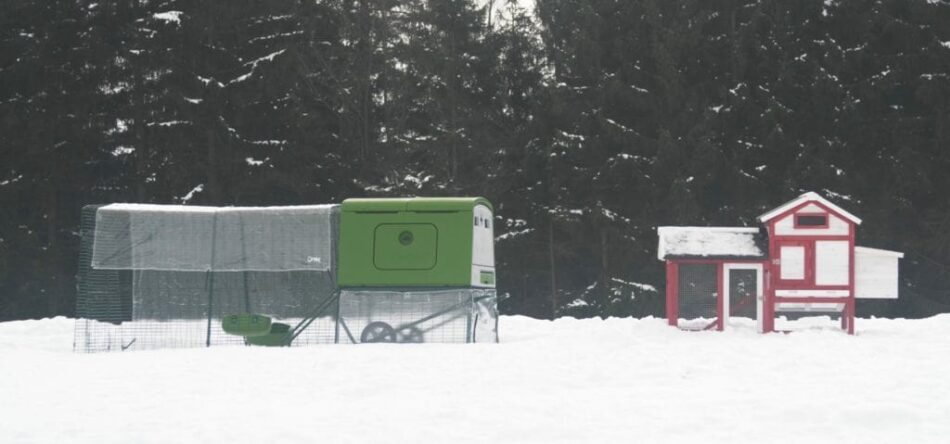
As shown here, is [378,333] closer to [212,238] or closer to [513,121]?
[212,238]

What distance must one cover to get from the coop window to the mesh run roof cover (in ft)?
26.6

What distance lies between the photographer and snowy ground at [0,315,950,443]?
10.3 m

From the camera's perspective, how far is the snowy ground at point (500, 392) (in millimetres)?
10289

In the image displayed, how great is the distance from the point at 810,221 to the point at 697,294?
2.45 m

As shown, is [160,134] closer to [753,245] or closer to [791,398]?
[753,245]

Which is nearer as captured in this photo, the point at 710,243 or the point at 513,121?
the point at 710,243

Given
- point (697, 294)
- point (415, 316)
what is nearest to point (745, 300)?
point (697, 294)

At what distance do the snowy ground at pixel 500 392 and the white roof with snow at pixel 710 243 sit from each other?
6.29ft

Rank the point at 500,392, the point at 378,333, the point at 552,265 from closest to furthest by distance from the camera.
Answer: the point at 500,392 < the point at 378,333 < the point at 552,265

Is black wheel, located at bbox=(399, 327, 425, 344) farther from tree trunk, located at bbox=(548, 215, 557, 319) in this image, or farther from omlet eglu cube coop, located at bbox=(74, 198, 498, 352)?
tree trunk, located at bbox=(548, 215, 557, 319)

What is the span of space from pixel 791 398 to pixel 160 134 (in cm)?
2760

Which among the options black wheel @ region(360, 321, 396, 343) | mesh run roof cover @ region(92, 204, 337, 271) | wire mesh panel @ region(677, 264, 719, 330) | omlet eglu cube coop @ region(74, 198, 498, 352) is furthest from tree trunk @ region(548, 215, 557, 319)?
mesh run roof cover @ region(92, 204, 337, 271)

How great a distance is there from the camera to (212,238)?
19.8 metres

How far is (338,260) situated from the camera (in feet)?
66.0
